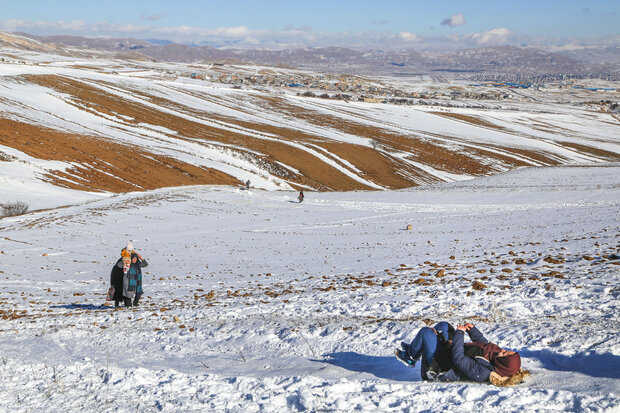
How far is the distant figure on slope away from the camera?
14.6 metres

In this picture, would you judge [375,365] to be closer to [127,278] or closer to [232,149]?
[127,278]

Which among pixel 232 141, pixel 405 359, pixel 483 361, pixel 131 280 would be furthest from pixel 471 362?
pixel 232 141

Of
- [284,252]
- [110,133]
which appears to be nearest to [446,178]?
[110,133]

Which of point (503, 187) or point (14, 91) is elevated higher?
point (14, 91)

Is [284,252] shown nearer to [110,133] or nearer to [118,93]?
[110,133]

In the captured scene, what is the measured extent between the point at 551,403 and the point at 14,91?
325 ft

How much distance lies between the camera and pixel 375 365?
29.3 feet

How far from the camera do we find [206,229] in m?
31.9

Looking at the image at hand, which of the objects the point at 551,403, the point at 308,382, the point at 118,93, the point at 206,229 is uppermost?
the point at 118,93

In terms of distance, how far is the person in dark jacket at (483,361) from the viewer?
7.65 meters

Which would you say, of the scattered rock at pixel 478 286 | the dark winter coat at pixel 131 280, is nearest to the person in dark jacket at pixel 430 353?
the scattered rock at pixel 478 286

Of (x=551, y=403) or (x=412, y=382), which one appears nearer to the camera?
(x=551, y=403)

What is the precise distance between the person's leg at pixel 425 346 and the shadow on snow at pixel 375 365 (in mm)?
467

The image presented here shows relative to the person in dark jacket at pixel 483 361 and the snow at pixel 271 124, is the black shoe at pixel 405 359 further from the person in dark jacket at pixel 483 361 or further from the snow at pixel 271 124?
the snow at pixel 271 124
